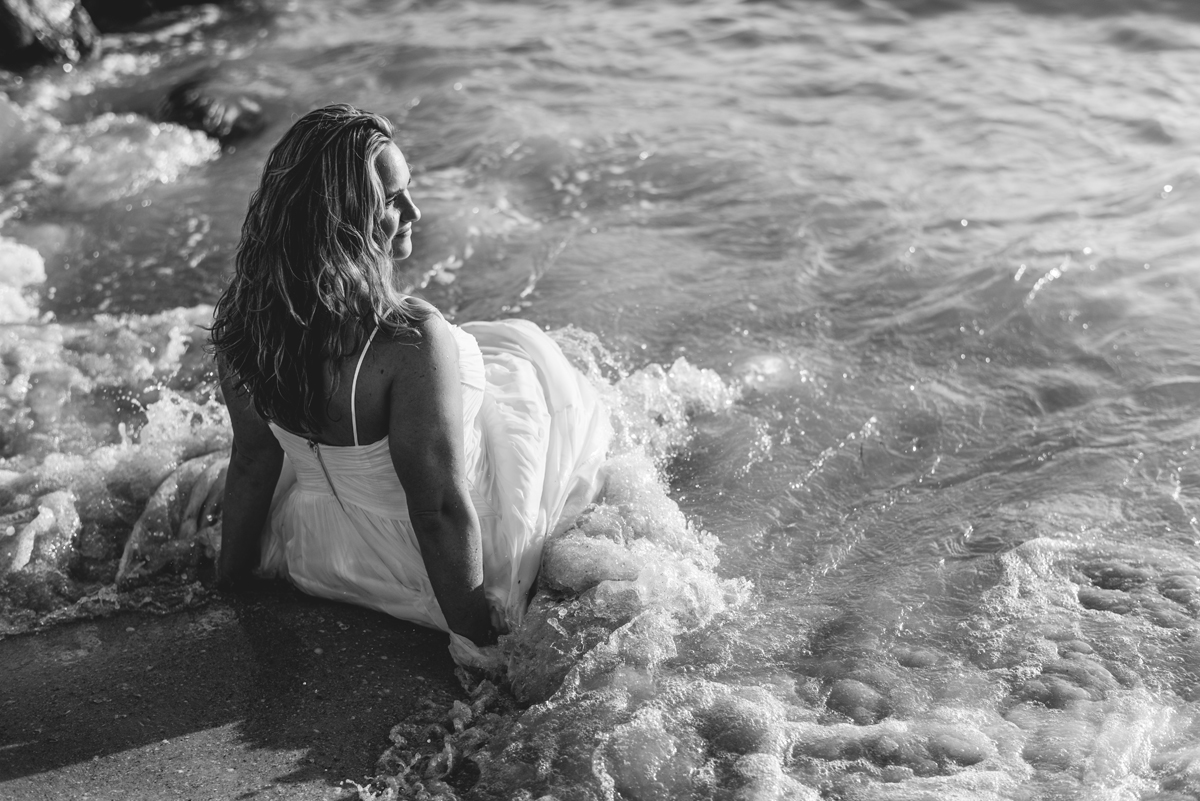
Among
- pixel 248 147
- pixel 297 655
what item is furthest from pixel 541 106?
pixel 297 655

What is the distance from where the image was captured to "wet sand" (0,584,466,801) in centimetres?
340

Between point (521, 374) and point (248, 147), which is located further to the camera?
point (248, 147)

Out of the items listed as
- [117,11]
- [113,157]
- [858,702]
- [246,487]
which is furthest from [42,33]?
[858,702]

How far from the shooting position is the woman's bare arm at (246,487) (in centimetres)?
385

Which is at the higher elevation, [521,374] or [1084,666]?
[521,374]

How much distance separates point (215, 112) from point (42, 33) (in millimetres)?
3389

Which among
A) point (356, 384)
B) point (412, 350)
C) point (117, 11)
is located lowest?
point (117, 11)

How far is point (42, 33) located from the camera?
435 inches

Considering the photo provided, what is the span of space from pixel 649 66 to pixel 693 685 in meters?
7.53

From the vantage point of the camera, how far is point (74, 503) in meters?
4.55

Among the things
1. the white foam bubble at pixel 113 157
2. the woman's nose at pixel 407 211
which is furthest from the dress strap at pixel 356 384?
the white foam bubble at pixel 113 157

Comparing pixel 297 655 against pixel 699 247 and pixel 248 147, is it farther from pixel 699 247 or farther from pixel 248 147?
pixel 248 147

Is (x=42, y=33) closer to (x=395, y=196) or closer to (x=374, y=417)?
(x=395, y=196)

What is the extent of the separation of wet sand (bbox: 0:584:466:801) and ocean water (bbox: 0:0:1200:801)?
180 mm
